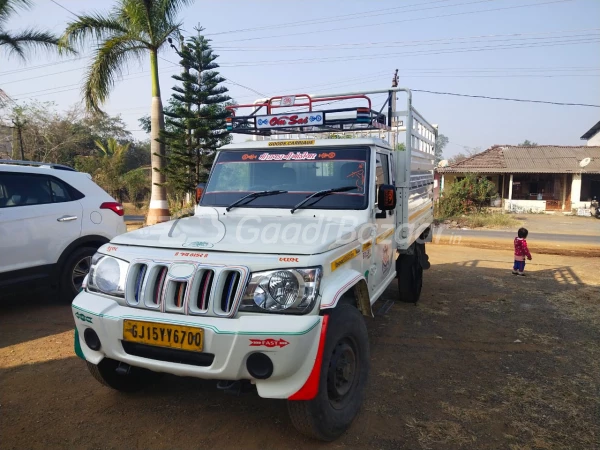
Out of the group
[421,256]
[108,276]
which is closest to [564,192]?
[421,256]

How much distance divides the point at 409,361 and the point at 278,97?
324 centimetres

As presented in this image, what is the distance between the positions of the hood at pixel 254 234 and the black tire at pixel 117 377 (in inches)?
36.2

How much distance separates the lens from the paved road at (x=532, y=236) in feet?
49.9

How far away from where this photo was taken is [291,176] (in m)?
4.13

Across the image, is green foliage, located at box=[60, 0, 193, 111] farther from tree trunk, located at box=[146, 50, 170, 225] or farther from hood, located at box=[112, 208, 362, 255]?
hood, located at box=[112, 208, 362, 255]

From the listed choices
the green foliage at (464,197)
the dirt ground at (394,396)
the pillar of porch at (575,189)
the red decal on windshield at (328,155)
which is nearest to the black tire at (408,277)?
the dirt ground at (394,396)

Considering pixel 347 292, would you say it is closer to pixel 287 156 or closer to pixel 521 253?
pixel 287 156

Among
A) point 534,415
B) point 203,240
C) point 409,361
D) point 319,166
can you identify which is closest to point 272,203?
point 319,166

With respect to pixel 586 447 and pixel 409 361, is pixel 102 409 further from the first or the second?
pixel 586 447

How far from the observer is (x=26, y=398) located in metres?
3.35

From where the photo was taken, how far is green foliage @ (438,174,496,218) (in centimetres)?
2157

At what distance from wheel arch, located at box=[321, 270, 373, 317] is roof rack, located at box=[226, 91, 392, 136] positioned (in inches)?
70.4

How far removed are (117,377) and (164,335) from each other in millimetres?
1056

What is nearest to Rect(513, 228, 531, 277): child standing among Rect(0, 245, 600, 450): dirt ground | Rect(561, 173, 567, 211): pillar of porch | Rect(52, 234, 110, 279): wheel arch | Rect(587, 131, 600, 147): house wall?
Rect(0, 245, 600, 450): dirt ground
